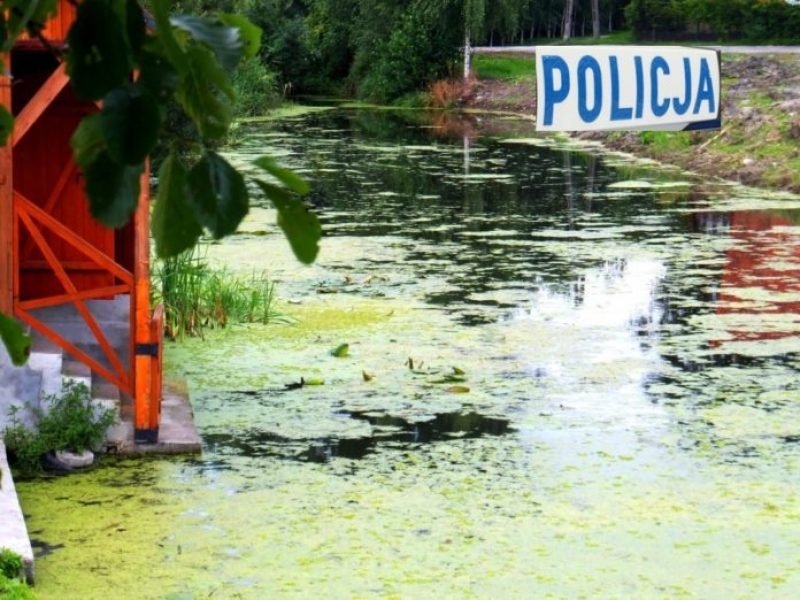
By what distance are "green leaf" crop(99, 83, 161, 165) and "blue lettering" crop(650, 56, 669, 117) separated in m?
5.03

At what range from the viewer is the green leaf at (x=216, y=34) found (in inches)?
59.4

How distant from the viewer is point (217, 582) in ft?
18.8

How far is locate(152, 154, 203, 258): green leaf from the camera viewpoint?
1573mm

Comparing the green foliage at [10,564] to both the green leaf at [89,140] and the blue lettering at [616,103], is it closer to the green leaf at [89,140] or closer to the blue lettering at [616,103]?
the blue lettering at [616,103]

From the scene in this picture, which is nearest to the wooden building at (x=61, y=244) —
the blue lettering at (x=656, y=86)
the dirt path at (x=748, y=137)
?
the blue lettering at (x=656, y=86)

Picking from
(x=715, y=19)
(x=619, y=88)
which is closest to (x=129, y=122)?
(x=619, y=88)

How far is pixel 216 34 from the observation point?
1533 mm

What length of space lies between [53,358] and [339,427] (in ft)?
5.08

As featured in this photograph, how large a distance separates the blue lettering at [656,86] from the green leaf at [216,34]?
4.92m

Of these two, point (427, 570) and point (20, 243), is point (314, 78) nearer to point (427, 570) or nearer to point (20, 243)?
point (20, 243)

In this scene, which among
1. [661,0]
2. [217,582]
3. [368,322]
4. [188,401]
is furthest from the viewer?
[661,0]

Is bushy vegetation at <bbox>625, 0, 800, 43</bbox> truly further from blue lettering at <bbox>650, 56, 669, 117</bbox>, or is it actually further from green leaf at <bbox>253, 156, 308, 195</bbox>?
green leaf at <bbox>253, 156, 308, 195</bbox>

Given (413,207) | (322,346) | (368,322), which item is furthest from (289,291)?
(413,207)

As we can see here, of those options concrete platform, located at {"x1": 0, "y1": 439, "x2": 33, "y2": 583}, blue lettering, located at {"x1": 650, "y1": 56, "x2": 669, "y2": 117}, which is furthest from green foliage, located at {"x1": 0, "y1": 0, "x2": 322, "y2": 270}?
blue lettering, located at {"x1": 650, "y1": 56, "x2": 669, "y2": 117}
